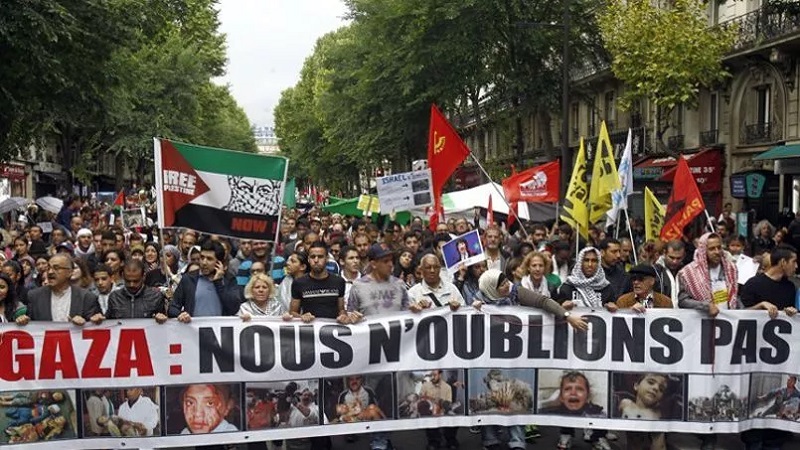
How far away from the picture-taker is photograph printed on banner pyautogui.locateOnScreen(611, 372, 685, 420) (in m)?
7.02

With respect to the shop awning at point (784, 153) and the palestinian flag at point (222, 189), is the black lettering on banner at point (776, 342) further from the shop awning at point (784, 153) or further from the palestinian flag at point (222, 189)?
the shop awning at point (784, 153)

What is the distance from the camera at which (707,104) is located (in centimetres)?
3125

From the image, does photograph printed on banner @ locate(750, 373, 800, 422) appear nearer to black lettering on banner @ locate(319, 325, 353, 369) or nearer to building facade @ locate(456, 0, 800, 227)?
black lettering on banner @ locate(319, 325, 353, 369)

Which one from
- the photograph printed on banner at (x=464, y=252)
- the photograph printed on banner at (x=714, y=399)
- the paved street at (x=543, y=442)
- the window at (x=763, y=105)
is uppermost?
the window at (x=763, y=105)

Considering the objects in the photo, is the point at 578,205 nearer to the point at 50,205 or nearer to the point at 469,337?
the point at 469,337

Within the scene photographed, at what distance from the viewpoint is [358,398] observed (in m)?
6.93

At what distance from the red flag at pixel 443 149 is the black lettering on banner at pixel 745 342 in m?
6.57

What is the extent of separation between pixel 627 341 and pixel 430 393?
4.72 feet

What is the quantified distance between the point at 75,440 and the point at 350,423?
5.95 ft

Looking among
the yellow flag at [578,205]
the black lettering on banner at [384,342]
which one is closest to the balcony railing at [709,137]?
the yellow flag at [578,205]

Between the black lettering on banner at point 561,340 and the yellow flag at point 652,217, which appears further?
the yellow flag at point 652,217

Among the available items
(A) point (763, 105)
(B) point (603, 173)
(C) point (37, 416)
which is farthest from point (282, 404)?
(A) point (763, 105)

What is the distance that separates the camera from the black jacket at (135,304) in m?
7.03

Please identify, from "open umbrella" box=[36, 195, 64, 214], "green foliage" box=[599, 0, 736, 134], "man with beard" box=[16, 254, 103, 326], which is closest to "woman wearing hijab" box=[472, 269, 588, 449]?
"man with beard" box=[16, 254, 103, 326]
